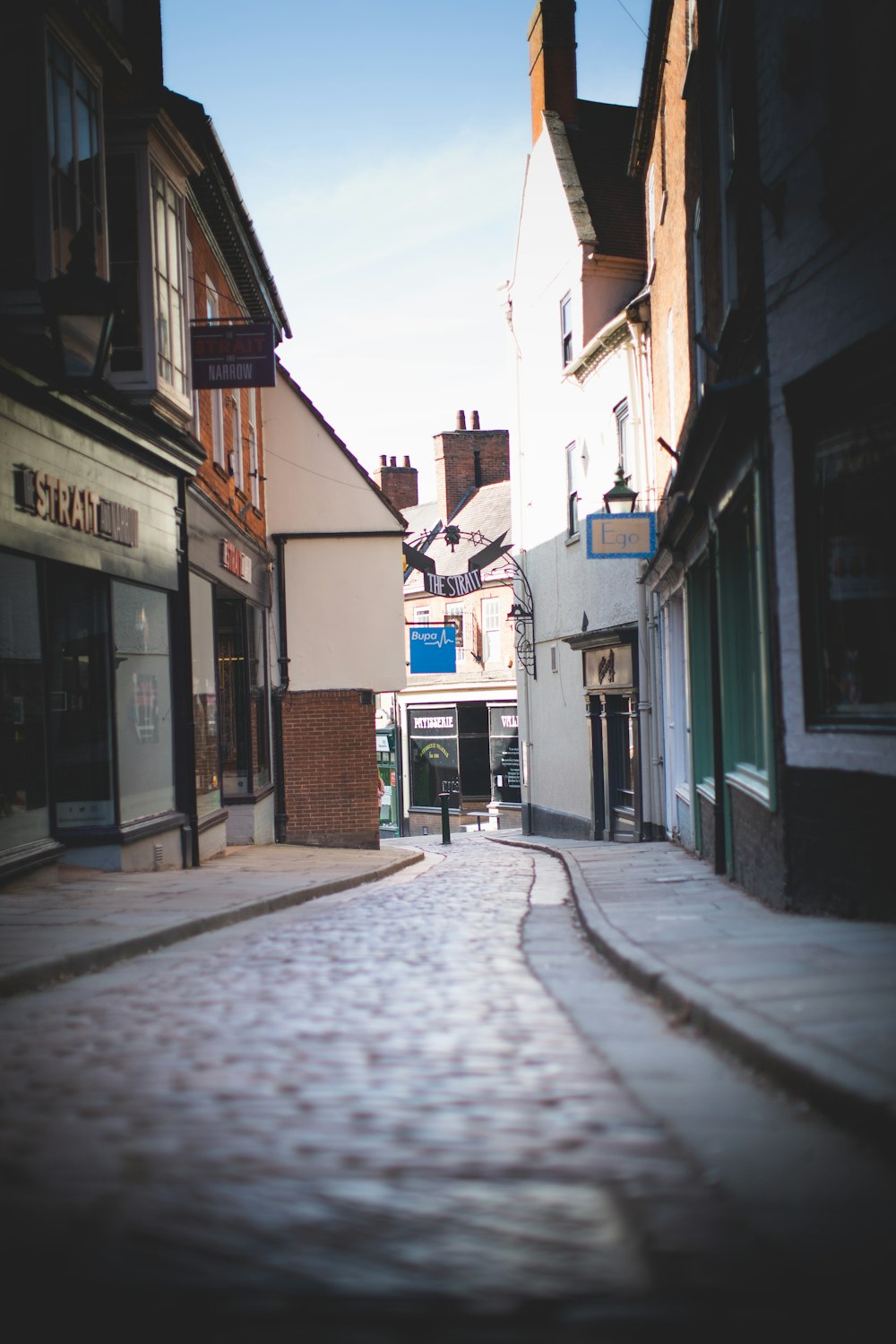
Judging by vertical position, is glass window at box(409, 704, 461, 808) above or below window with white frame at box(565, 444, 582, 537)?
below

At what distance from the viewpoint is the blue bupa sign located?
102 ft

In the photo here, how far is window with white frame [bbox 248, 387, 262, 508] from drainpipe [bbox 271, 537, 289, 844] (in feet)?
4.00

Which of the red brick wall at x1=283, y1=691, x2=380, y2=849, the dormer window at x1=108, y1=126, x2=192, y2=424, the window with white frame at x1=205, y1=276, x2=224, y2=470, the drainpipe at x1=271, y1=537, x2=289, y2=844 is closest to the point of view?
the dormer window at x1=108, y1=126, x2=192, y2=424

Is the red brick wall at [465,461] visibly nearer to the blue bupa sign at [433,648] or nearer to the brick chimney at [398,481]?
the brick chimney at [398,481]

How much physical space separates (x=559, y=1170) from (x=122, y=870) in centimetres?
923

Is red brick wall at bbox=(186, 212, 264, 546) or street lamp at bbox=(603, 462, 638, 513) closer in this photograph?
red brick wall at bbox=(186, 212, 264, 546)

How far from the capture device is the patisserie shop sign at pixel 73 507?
1024 cm

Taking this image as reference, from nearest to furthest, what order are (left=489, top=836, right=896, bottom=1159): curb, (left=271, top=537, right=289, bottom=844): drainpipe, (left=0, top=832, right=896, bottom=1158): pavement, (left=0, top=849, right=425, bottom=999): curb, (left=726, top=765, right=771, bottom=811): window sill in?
(left=489, top=836, right=896, bottom=1159): curb, (left=0, top=832, right=896, bottom=1158): pavement, (left=0, top=849, right=425, bottom=999): curb, (left=726, top=765, right=771, bottom=811): window sill, (left=271, top=537, right=289, bottom=844): drainpipe

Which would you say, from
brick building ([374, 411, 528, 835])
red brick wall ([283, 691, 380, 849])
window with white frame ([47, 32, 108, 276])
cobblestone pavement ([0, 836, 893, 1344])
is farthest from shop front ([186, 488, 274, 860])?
brick building ([374, 411, 528, 835])

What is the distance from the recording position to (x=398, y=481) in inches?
1902

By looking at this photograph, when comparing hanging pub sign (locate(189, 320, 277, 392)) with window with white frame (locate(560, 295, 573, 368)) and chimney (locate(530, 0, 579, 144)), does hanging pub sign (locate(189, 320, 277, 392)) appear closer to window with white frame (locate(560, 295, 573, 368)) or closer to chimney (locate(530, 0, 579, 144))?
window with white frame (locate(560, 295, 573, 368))

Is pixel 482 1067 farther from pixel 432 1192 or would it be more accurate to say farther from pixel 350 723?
pixel 350 723

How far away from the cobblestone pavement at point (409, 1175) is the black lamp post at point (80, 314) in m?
5.42

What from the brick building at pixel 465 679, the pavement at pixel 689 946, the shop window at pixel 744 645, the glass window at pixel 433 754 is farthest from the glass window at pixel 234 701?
the glass window at pixel 433 754
